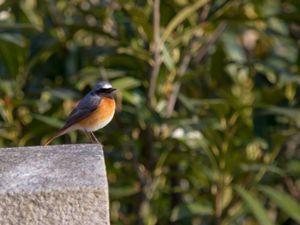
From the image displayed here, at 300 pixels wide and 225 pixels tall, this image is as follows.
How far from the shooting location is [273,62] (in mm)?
4762

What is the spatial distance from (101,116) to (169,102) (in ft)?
1.82

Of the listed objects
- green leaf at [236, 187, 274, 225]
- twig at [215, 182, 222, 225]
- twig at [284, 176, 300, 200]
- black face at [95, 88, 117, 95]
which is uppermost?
black face at [95, 88, 117, 95]

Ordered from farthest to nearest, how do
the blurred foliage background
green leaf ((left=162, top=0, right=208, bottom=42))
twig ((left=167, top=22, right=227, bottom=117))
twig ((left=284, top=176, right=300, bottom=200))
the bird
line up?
twig ((left=284, top=176, right=300, bottom=200)) → twig ((left=167, top=22, right=227, bottom=117)) → the blurred foliage background → green leaf ((left=162, top=0, right=208, bottom=42)) → the bird

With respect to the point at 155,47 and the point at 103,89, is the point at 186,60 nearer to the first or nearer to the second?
the point at 155,47

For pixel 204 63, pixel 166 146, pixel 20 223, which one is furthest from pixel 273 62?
pixel 20 223

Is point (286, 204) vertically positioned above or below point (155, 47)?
below

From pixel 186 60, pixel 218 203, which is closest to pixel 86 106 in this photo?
pixel 186 60

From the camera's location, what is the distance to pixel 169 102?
451cm

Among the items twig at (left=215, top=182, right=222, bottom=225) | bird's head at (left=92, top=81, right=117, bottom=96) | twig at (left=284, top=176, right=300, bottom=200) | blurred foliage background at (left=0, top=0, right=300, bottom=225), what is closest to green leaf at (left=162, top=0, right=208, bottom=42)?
blurred foliage background at (left=0, top=0, right=300, bottom=225)

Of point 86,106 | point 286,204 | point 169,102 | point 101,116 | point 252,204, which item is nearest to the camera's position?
point 101,116

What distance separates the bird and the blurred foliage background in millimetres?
168

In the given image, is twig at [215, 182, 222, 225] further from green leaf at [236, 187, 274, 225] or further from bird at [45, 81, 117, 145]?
bird at [45, 81, 117, 145]

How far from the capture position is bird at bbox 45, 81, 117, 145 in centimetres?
406

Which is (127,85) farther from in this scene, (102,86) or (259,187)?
(259,187)
